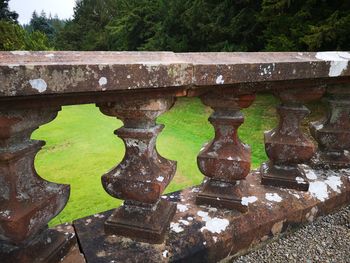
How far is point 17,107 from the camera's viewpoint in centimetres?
81


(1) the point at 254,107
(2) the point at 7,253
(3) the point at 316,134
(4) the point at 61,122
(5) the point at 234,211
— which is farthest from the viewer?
(1) the point at 254,107

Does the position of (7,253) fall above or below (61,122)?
above

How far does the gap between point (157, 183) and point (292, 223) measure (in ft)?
2.80

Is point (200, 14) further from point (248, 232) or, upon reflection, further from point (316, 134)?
point (248, 232)

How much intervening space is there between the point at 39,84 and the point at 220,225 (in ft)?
3.40

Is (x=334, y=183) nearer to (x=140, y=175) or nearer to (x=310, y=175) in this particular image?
(x=310, y=175)

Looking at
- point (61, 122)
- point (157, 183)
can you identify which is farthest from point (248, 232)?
point (61, 122)

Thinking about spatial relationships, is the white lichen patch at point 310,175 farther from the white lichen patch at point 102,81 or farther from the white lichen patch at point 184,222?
the white lichen patch at point 102,81

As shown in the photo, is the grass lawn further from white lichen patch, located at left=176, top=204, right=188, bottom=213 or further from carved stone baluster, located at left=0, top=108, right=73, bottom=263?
carved stone baluster, located at left=0, top=108, right=73, bottom=263

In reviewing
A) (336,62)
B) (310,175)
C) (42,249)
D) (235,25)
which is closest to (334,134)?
(310,175)

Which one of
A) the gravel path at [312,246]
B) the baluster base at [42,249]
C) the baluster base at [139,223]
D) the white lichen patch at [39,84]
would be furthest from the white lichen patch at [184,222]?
the white lichen patch at [39,84]

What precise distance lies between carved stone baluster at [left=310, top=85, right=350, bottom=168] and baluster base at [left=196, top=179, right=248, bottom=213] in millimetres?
862

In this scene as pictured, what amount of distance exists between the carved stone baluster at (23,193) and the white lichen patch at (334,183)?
1579mm

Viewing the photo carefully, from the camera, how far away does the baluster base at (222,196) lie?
150 cm
